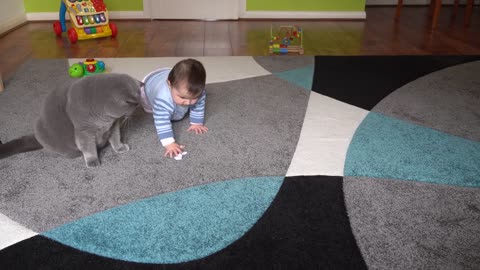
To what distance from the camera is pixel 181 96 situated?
1.29 metres

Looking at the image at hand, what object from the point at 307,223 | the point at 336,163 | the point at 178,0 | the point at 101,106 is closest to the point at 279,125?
the point at 336,163

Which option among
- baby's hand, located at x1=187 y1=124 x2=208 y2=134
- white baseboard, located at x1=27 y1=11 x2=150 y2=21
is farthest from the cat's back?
white baseboard, located at x1=27 y1=11 x2=150 y2=21

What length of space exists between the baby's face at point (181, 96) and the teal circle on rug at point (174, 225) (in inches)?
11.8

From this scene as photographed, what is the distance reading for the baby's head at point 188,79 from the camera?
4.04 ft

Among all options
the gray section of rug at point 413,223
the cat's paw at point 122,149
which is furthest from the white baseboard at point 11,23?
the gray section of rug at point 413,223

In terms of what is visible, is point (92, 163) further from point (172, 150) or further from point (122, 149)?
point (172, 150)

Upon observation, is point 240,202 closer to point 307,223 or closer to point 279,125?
point 307,223

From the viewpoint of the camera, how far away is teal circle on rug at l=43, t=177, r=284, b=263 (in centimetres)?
94

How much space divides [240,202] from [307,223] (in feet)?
0.64

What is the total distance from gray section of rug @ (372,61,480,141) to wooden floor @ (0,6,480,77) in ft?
1.79

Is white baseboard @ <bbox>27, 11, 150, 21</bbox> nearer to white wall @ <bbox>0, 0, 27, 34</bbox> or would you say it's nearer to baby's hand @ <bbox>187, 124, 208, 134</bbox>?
white wall @ <bbox>0, 0, 27, 34</bbox>

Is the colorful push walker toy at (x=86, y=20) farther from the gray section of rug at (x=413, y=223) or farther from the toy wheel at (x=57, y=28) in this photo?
Answer: the gray section of rug at (x=413, y=223)

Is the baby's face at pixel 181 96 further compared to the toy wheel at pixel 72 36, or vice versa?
the toy wheel at pixel 72 36

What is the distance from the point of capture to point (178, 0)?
343 centimetres
